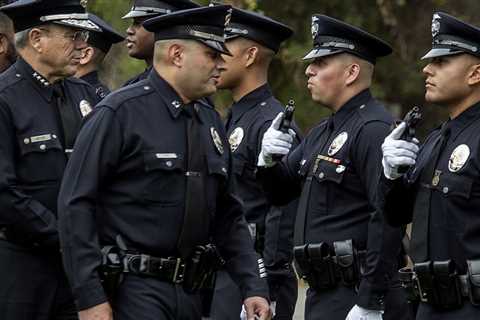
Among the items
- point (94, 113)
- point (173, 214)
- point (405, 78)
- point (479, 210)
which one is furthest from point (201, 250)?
point (405, 78)

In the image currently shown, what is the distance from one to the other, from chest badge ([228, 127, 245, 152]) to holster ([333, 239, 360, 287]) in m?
1.45

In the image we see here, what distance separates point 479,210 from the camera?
715cm

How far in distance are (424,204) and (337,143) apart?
1.06 m

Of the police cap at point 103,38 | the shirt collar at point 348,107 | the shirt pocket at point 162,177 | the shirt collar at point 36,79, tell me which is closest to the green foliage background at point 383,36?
the police cap at point 103,38

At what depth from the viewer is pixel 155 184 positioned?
7.07 meters

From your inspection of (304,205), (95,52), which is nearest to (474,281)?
(304,205)

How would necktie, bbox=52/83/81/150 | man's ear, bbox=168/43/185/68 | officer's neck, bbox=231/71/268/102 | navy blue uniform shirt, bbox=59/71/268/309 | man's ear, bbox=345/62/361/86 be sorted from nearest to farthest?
navy blue uniform shirt, bbox=59/71/268/309 → man's ear, bbox=168/43/185/68 → necktie, bbox=52/83/81/150 → man's ear, bbox=345/62/361/86 → officer's neck, bbox=231/71/268/102

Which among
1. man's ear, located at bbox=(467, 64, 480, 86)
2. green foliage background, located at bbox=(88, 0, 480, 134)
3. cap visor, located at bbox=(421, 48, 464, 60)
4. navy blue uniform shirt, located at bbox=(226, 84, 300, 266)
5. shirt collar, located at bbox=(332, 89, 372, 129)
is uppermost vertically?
cap visor, located at bbox=(421, 48, 464, 60)

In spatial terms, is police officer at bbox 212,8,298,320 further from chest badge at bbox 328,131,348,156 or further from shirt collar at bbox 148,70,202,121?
shirt collar at bbox 148,70,202,121

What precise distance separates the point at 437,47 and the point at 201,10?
4.11 ft

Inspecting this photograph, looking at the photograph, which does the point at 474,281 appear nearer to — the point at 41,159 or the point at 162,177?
the point at 162,177

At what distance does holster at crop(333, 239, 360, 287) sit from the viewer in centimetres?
807

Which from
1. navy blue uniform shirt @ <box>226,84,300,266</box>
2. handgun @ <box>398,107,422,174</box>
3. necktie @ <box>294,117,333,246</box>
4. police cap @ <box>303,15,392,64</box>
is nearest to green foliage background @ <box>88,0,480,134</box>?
navy blue uniform shirt @ <box>226,84,300,266</box>

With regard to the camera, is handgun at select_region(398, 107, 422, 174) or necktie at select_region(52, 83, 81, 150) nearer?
handgun at select_region(398, 107, 422, 174)
